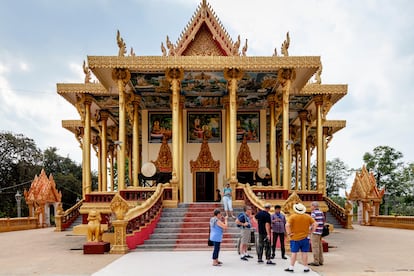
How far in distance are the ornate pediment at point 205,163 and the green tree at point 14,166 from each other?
22.6m

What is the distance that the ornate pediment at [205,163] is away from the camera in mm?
22344

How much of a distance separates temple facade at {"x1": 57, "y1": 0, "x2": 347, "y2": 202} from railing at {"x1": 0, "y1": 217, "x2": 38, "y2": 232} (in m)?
4.77

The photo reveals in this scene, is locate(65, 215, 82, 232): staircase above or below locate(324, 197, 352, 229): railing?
below

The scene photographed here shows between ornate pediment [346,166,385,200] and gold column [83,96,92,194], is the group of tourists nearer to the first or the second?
gold column [83,96,92,194]

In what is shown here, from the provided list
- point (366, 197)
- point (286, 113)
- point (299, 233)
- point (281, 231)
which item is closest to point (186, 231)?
point (281, 231)

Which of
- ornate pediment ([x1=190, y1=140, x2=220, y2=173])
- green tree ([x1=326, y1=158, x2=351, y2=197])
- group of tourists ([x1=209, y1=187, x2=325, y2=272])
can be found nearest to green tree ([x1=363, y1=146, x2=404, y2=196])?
green tree ([x1=326, y1=158, x2=351, y2=197])

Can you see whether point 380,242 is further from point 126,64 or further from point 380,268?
point 126,64

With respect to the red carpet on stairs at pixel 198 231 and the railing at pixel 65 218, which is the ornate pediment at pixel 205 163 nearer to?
the railing at pixel 65 218

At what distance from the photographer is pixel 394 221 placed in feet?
72.7

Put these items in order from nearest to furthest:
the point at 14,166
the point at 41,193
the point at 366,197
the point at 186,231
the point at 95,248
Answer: the point at 95,248
the point at 186,231
the point at 366,197
the point at 41,193
the point at 14,166

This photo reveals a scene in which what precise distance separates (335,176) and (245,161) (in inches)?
1412

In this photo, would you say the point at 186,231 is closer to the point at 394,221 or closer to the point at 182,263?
the point at 182,263

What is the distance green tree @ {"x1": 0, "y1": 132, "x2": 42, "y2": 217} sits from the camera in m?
39.0

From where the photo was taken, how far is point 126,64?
1605 cm
